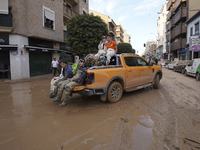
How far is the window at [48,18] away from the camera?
1411 cm

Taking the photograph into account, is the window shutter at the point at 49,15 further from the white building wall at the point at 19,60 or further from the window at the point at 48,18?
the white building wall at the point at 19,60

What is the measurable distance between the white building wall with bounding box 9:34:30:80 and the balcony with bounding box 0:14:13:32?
675mm

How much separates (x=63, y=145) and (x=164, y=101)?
12.9ft

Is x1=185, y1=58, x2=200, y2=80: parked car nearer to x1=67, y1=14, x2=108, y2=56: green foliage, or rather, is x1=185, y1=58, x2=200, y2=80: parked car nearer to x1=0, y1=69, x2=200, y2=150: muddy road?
x1=0, y1=69, x2=200, y2=150: muddy road

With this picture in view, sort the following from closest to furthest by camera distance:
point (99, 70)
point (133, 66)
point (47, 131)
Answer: point (47, 131)
point (99, 70)
point (133, 66)

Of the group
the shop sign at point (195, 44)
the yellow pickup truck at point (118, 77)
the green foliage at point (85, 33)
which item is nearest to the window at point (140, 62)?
the yellow pickup truck at point (118, 77)

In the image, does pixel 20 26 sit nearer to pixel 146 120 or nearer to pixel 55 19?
pixel 55 19

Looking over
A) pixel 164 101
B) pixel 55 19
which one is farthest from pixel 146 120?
pixel 55 19

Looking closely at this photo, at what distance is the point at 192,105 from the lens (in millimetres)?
4461

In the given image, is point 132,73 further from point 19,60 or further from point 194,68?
point 19,60

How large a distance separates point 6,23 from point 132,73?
37.7 feet

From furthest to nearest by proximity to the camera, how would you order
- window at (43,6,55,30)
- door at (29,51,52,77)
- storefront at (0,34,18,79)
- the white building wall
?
window at (43,6,55,30)
door at (29,51,52,77)
the white building wall
storefront at (0,34,18,79)

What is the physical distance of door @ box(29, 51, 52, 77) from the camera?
13.5 meters

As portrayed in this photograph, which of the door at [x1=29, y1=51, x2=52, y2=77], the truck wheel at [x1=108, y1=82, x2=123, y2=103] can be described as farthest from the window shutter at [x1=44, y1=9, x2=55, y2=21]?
the truck wheel at [x1=108, y1=82, x2=123, y2=103]
